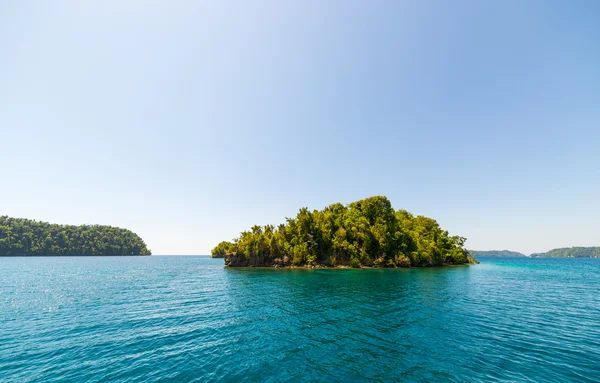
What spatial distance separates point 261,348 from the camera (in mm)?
17672

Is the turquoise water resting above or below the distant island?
below

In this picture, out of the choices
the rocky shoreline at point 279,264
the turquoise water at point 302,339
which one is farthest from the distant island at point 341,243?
the turquoise water at point 302,339

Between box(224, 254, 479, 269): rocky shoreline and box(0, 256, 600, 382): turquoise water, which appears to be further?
box(224, 254, 479, 269): rocky shoreline

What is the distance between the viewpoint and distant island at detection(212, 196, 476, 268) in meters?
89.8

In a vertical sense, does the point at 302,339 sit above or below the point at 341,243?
below

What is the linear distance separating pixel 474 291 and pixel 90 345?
177ft

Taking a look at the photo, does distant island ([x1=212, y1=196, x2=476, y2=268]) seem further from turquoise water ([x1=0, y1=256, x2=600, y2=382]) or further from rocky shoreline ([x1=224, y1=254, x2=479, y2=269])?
turquoise water ([x1=0, y1=256, x2=600, y2=382])

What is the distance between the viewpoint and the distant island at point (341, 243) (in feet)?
294

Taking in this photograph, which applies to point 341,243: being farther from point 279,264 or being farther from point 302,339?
point 302,339

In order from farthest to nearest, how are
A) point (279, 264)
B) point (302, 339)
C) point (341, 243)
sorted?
point (279, 264)
point (341, 243)
point (302, 339)

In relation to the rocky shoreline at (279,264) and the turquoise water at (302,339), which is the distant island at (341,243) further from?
the turquoise water at (302,339)

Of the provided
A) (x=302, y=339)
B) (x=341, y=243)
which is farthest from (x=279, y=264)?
(x=302, y=339)

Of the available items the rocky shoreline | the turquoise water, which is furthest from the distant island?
the turquoise water

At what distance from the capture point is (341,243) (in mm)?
89688
